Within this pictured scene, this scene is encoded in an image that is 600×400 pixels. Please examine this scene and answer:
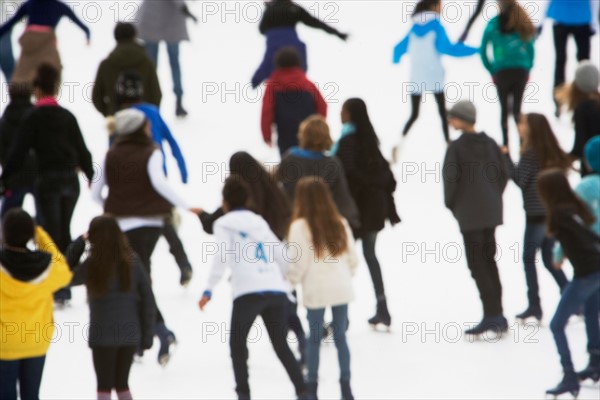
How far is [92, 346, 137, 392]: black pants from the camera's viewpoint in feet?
24.2

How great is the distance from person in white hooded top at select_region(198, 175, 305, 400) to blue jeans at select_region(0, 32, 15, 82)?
6834mm

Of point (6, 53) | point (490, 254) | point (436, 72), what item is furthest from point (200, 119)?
point (490, 254)

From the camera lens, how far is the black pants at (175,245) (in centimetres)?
984

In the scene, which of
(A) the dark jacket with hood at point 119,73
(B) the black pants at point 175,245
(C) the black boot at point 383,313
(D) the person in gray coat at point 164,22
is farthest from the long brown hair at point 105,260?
(D) the person in gray coat at point 164,22

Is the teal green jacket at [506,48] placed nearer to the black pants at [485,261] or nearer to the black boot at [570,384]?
the black pants at [485,261]

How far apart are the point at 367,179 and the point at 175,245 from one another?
1566mm

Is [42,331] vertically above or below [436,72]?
below

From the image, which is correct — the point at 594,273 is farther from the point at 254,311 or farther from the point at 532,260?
the point at 254,311

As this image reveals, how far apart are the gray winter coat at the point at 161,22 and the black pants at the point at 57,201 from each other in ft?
14.0

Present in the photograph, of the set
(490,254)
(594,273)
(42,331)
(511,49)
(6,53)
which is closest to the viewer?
(42,331)

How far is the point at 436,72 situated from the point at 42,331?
6.19 metres

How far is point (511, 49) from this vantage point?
12008mm

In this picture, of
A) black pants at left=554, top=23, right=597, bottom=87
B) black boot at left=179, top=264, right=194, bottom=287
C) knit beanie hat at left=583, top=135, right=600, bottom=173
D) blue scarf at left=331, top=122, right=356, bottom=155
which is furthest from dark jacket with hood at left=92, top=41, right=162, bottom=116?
black pants at left=554, top=23, right=597, bottom=87

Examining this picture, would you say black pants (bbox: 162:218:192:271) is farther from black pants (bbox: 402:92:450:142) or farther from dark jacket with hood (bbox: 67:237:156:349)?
black pants (bbox: 402:92:450:142)
